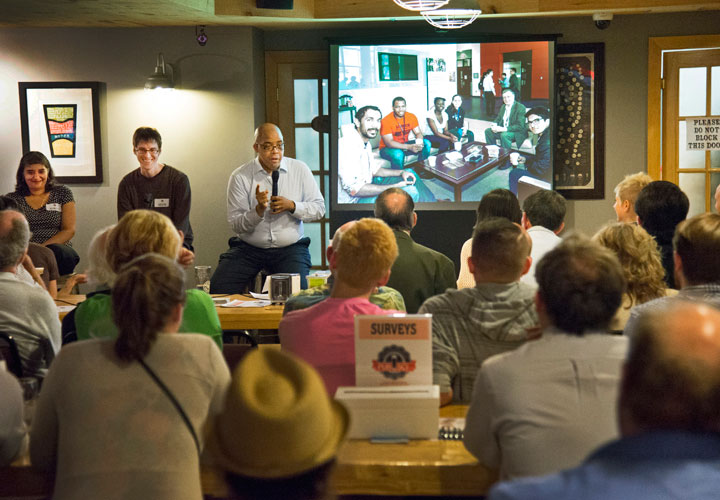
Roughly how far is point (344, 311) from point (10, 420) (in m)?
1.03

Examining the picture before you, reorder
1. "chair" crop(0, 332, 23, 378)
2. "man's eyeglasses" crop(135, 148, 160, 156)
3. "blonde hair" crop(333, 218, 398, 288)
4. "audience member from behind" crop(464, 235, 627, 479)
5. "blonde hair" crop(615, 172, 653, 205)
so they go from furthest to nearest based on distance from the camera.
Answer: "man's eyeglasses" crop(135, 148, 160, 156)
"blonde hair" crop(615, 172, 653, 205)
"chair" crop(0, 332, 23, 378)
"blonde hair" crop(333, 218, 398, 288)
"audience member from behind" crop(464, 235, 627, 479)

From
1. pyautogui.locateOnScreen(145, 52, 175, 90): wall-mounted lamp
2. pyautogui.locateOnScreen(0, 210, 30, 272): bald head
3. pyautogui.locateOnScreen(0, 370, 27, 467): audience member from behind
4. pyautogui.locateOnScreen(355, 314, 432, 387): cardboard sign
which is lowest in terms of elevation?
pyautogui.locateOnScreen(0, 370, 27, 467): audience member from behind

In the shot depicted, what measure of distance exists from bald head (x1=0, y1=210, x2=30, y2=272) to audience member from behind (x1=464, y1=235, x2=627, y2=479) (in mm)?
2091

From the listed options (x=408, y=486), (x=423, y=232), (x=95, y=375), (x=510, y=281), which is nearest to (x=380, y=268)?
(x=510, y=281)

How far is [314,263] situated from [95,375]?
588cm

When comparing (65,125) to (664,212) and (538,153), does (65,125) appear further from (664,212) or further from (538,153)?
(664,212)

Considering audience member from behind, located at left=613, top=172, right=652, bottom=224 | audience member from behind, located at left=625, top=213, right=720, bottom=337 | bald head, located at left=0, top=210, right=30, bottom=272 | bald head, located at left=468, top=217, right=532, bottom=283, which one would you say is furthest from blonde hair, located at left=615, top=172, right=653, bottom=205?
bald head, located at left=0, top=210, right=30, bottom=272

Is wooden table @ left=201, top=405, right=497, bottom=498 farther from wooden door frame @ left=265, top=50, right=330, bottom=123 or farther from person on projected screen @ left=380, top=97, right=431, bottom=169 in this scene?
wooden door frame @ left=265, top=50, right=330, bottom=123

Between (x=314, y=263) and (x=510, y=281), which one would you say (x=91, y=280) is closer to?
(x=510, y=281)

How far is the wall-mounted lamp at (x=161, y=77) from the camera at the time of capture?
713 cm

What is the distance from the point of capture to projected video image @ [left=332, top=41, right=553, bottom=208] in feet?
23.5

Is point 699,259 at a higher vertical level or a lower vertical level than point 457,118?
lower

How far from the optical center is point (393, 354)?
2277 millimetres

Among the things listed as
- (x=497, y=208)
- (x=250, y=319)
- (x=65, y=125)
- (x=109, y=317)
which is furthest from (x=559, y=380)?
(x=65, y=125)
